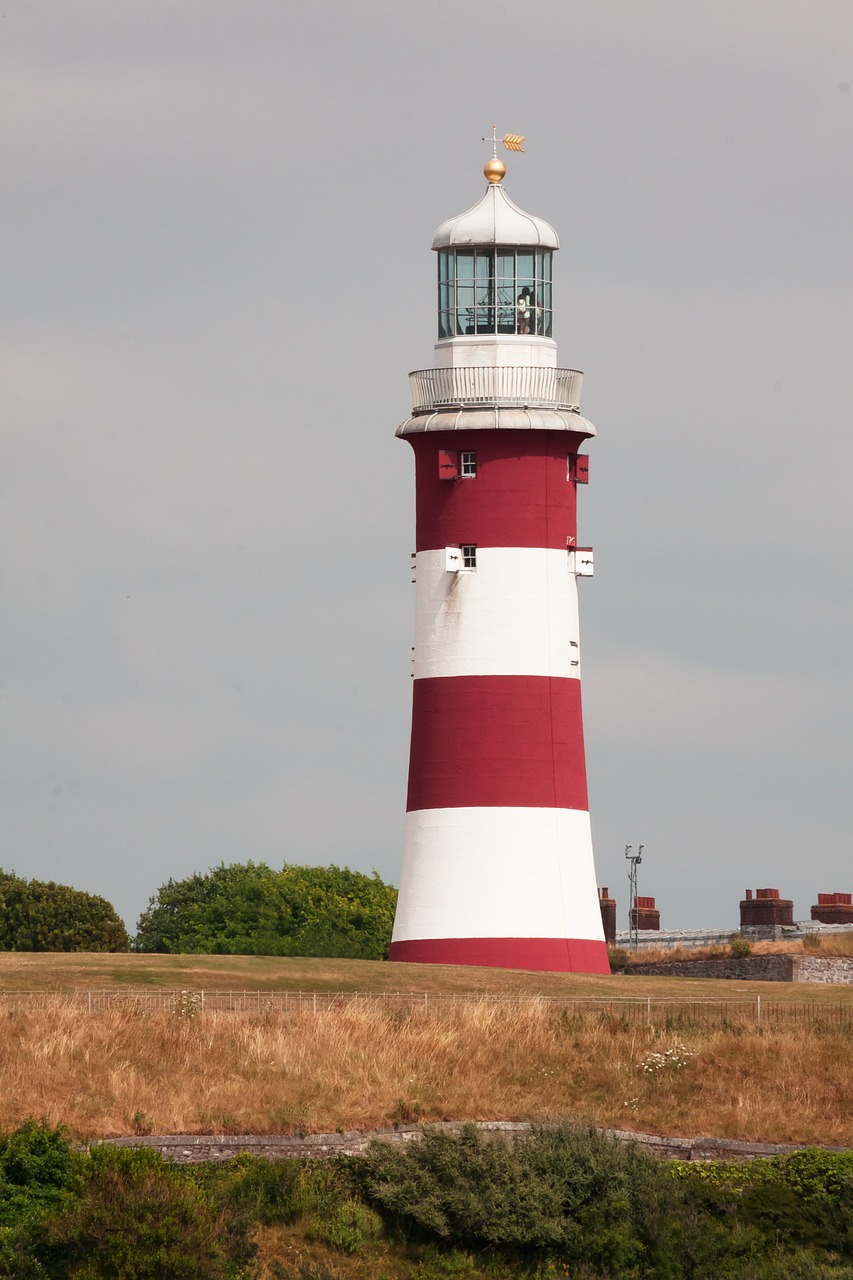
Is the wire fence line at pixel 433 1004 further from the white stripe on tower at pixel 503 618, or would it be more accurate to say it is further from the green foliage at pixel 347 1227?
the white stripe on tower at pixel 503 618

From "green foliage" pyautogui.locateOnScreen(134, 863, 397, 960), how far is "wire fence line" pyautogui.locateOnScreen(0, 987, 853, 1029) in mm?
18515

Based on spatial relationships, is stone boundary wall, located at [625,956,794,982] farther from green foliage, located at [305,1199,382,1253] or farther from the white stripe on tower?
green foliage, located at [305,1199,382,1253]

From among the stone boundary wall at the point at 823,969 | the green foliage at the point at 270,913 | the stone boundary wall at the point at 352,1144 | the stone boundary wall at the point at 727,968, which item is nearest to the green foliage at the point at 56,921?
the green foliage at the point at 270,913

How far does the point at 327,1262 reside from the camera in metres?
30.0

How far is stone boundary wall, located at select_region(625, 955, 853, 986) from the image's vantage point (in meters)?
54.8

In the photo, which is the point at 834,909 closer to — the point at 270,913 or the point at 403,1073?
the point at 270,913

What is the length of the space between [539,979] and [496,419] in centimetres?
1136

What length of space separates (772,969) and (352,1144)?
81.4 feet

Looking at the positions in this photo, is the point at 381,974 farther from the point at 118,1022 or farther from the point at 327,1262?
the point at 327,1262

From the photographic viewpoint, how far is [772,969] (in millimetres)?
55188

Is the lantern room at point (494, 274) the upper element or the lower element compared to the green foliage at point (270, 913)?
upper

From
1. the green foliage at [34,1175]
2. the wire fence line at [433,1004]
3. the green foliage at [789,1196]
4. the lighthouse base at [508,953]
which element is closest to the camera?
the green foliage at [34,1175]

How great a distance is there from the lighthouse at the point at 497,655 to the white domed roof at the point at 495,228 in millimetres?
41

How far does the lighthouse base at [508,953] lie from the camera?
48.4m
